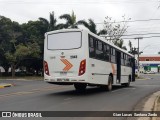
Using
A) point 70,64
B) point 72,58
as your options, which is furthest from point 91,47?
point 70,64

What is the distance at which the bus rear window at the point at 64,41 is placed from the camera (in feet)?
58.2

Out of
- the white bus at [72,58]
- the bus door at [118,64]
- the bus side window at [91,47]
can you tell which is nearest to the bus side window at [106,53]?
the white bus at [72,58]

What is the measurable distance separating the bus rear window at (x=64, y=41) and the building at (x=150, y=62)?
107598 millimetres

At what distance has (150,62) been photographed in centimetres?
12600

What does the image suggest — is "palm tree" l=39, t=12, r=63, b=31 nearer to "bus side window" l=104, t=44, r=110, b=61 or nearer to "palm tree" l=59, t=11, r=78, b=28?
"palm tree" l=59, t=11, r=78, b=28

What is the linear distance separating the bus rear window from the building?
107598 millimetres

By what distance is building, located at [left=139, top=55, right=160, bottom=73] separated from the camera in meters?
125

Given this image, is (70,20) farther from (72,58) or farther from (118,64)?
(72,58)

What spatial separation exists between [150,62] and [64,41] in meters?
111

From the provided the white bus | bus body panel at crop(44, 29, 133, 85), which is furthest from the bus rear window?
bus body panel at crop(44, 29, 133, 85)

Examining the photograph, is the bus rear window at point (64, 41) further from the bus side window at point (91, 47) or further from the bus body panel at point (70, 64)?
the bus side window at point (91, 47)

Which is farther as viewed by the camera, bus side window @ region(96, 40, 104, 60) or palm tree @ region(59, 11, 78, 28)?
palm tree @ region(59, 11, 78, 28)

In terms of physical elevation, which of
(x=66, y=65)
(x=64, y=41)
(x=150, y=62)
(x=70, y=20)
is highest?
(x=70, y=20)

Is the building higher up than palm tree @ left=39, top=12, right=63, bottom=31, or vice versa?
palm tree @ left=39, top=12, right=63, bottom=31
